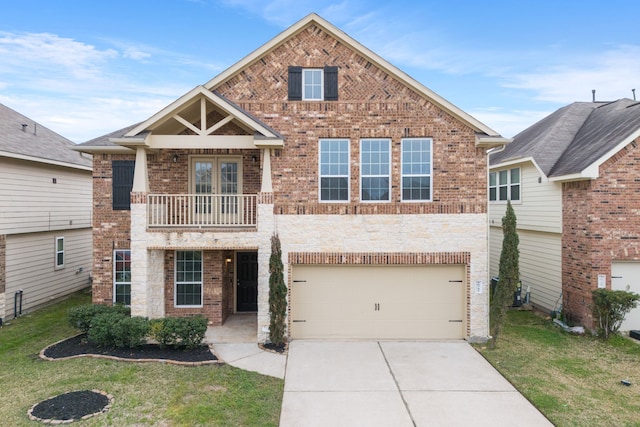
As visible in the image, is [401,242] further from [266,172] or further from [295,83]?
[295,83]

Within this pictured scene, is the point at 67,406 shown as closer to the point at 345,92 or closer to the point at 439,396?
the point at 439,396

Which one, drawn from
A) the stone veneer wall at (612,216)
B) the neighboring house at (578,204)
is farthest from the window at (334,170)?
the stone veneer wall at (612,216)

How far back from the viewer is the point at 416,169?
11.7 metres

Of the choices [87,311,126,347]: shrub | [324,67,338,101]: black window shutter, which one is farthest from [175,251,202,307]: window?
[324,67,338,101]: black window shutter

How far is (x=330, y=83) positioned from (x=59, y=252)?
1278 centimetres

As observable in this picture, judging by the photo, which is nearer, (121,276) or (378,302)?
(378,302)

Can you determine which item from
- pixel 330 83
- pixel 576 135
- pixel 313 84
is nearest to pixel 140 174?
pixel 313 84

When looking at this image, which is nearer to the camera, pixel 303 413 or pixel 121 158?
pixel 303 413

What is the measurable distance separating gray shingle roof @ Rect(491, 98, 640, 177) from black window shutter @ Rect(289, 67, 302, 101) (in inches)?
334

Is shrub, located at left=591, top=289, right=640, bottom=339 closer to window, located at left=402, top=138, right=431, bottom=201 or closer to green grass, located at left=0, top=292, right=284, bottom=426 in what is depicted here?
window, located at left=402, top=138, right=431, bottom=201

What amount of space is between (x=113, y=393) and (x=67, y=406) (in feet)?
2.55

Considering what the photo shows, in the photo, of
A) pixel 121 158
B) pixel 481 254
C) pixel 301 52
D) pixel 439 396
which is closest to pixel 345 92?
pixel 301 52

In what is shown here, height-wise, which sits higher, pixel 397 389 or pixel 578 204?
pixel 578 204

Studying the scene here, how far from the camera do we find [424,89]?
11508 millimetres
